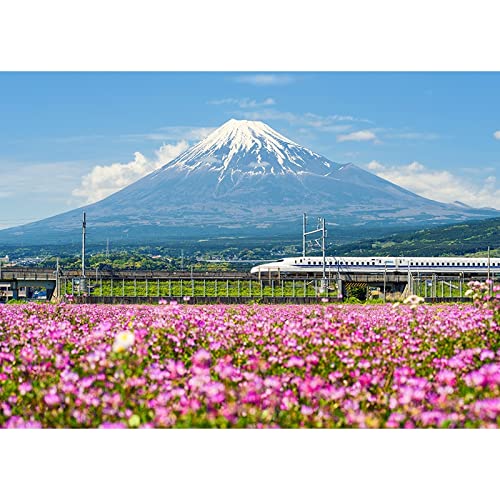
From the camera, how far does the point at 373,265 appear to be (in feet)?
199

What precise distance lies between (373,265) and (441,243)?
7820cm

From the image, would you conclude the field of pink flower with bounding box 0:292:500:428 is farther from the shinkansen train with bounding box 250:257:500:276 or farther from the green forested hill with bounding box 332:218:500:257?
Result: the green forested hill with bounding box 332:218:500:257

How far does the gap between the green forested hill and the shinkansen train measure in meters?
56.1

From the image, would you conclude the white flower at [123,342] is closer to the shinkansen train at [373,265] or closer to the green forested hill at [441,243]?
the shinkansen train at [373,265]

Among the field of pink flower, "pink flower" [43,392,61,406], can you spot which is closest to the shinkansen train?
the field of pink flower

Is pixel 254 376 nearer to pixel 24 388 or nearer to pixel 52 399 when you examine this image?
pixel 52 399

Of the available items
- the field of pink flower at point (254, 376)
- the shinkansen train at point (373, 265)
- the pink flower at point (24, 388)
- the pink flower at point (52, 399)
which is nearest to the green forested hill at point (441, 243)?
the shinkansen train at point (373, 265)

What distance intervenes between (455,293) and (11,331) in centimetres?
2490

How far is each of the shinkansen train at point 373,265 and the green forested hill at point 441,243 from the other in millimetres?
56135

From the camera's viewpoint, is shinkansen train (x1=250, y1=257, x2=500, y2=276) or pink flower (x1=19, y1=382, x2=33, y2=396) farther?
shinkansen train (x1=250, y1=257, x2=500, y2=276)

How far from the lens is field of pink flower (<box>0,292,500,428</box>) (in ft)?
15.3
